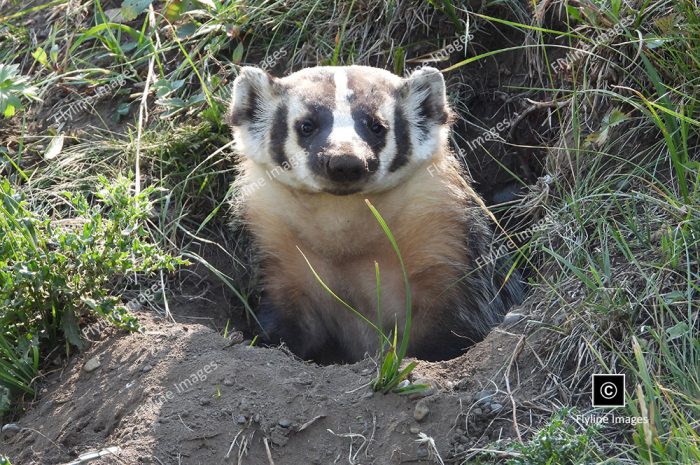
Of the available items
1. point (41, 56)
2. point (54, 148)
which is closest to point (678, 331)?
point (54, 148)

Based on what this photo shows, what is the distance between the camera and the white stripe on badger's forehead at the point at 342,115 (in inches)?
170

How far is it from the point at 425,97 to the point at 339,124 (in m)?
0.61

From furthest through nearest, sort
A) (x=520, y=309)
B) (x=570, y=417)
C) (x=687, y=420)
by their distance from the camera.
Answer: (x=520, y=309) → (x=570, y=417) → (x=687, y=420)

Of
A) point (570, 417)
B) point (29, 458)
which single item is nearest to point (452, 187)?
point (570, 417)

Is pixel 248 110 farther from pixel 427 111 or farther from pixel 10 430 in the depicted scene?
pixel 10 430

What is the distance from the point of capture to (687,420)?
118 inches

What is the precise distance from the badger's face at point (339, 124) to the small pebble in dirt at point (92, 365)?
1.23 meters

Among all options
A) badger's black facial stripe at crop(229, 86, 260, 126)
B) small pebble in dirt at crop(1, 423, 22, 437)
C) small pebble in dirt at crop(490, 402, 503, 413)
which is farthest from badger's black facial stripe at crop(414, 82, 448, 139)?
small pebble in dirt at crop(1, 423, 22, 437)

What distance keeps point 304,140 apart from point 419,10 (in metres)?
1.42

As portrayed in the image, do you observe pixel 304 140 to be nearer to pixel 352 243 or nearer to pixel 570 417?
pixel 352 243

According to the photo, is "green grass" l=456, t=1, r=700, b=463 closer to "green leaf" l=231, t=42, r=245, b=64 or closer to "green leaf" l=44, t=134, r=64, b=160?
"green leaf" l=231, t=42, r=245, b=64

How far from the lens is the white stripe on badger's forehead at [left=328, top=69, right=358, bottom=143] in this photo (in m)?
4.31

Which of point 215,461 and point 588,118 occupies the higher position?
point 588,118

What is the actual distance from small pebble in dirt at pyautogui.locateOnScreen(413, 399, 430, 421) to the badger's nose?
3.73 feet
